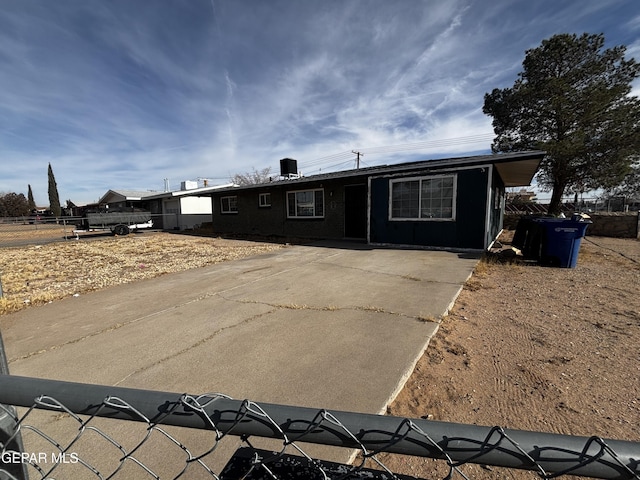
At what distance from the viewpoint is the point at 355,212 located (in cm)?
1184

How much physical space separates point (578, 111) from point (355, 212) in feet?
48.6

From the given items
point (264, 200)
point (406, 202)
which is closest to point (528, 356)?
point (406, 202)

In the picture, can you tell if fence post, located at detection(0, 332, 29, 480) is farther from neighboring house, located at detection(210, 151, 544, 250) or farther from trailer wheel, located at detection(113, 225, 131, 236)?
trailer wheel, located at detection(113, 225, 131, 236)

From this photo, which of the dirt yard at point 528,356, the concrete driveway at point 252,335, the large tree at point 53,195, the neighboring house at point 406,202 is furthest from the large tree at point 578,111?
the large tree at point 53,195

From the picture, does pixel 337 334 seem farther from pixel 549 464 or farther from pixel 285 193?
pixel 285 193

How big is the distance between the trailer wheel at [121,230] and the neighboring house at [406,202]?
9.47 m

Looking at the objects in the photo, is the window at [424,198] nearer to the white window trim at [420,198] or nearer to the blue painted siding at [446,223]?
the white window trim at [420,198]

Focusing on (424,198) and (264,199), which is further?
(264,199)

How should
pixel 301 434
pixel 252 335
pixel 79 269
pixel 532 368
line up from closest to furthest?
pixel 301 434, pixel 532 368, pixel 252 335, pixel 79 269

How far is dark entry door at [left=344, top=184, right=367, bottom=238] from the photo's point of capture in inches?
458

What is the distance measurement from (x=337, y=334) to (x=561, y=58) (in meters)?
22.7

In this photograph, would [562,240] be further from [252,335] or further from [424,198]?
[252,335]

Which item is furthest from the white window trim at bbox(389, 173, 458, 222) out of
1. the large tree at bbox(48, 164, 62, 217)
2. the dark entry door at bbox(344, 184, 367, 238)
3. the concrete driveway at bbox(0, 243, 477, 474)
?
the large tree at bbox(48, 164, 62, 217)

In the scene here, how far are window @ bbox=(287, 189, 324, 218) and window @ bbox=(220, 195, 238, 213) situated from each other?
4.60 metres
